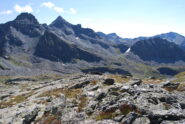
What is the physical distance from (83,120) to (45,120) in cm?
679

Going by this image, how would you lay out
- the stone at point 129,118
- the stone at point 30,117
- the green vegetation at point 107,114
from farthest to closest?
1. the stone at point 30,117
2. the green vegetation at point 107,114
3. the stone at point 129,118

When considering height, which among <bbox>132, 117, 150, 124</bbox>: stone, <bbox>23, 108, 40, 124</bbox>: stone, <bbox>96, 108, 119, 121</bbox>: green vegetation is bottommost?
<bbox>23, 108, 40, 124</bbox>: stone

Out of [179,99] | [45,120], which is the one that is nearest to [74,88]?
[45,120]

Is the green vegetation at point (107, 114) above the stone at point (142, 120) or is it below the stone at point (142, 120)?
below

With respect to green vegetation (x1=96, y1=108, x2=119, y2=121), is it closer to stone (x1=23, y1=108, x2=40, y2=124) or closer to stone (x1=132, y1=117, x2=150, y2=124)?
stone (x1=132, y1=117, x2=150, y2=124)

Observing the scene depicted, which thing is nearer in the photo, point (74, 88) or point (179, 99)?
point (179, 99)

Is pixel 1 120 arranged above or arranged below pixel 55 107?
below

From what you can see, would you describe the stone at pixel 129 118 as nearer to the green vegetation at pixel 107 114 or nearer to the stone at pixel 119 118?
the stone at pixel 119 118

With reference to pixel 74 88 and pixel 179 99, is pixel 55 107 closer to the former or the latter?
pixel 179 99

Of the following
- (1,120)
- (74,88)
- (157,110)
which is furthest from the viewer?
(74,88)

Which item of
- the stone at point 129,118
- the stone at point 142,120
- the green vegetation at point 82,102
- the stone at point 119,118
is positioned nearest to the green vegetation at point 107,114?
the stone at point 119,118

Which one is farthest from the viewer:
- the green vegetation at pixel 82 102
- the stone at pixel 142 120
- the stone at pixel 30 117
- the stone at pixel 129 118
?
the stone at pixel 30 117

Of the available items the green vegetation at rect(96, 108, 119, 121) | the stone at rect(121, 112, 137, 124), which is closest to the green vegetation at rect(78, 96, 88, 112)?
the green vegetation at rect(96, 108, 119, 121)

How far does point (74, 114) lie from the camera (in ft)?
124
